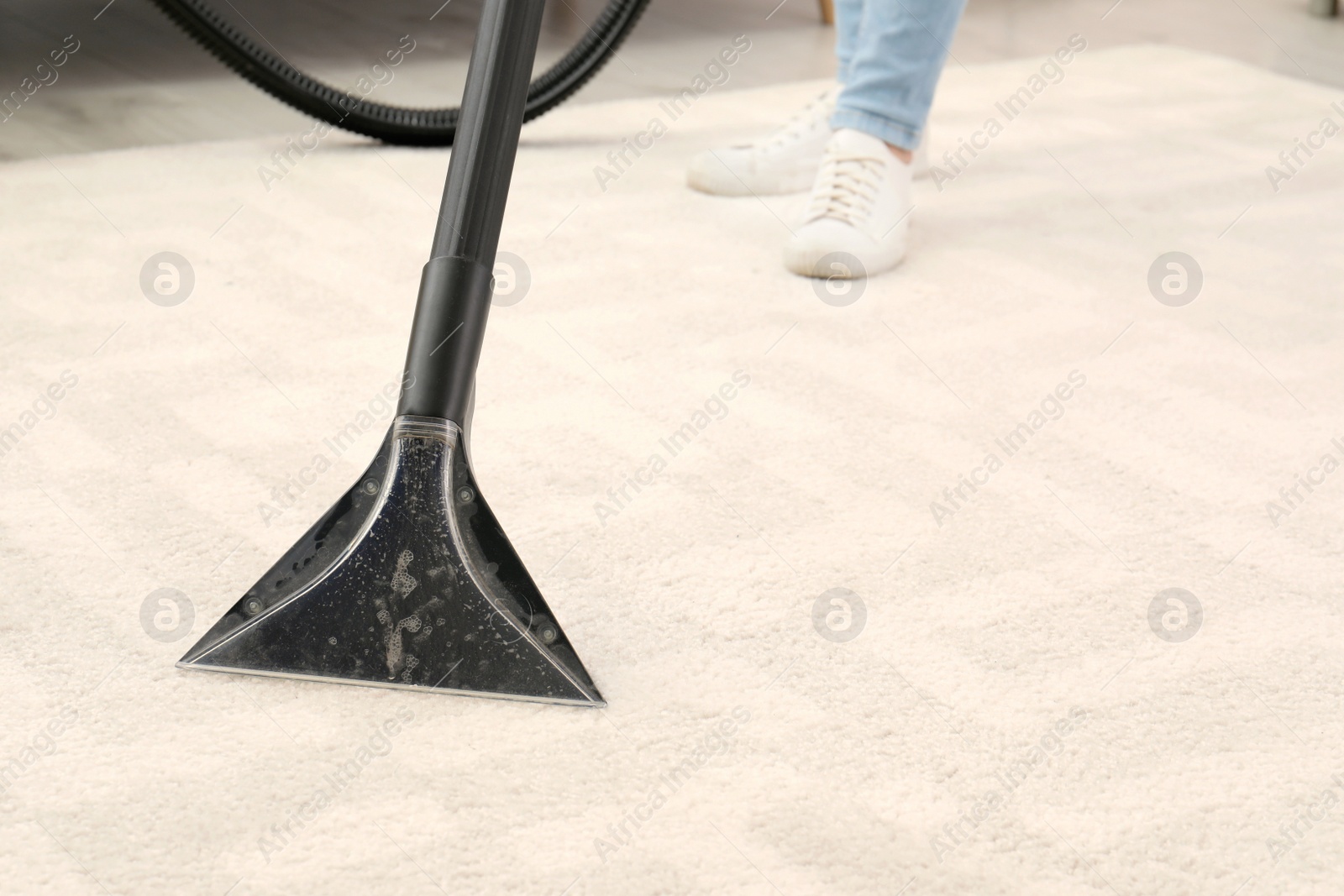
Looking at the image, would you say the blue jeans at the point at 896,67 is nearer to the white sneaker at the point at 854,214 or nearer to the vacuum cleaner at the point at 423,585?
the white sneaker at the point at 854,214

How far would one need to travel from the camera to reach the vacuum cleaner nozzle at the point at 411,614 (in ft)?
1.86

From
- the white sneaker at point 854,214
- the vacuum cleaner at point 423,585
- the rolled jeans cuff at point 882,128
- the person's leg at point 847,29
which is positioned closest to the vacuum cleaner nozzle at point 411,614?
the vacuum cleaner at point 423,585

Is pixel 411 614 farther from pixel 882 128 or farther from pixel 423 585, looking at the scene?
pixel 882 128

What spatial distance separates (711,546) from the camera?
709 millimetres

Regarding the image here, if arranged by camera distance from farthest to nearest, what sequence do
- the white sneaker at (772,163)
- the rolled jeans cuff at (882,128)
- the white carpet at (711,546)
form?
the white sneaker at (772,163), the rolled jeans cuff at (882,128), the white carpet at (711,546)

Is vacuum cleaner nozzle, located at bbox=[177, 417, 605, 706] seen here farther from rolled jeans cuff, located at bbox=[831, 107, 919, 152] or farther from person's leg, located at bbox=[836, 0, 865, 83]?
person's leg, located at bbox=[836, 0, 865, 83]

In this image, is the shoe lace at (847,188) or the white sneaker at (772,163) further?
the white sneaker at (772,163)

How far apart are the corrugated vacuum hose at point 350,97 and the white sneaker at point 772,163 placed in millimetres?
208

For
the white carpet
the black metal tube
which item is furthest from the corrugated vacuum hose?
the black metal tube

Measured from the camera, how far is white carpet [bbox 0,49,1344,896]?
0.50m

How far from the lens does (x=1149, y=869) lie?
0.49 m

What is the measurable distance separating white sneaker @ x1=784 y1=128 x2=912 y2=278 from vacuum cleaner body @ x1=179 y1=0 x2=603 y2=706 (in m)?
0.60

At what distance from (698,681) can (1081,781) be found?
0.17 m

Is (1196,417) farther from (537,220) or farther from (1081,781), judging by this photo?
(537,220)
